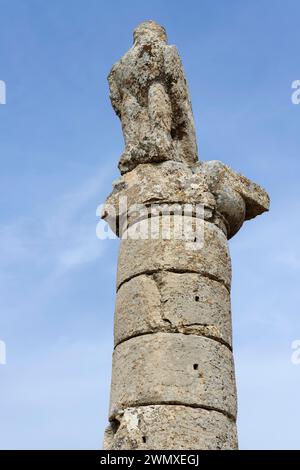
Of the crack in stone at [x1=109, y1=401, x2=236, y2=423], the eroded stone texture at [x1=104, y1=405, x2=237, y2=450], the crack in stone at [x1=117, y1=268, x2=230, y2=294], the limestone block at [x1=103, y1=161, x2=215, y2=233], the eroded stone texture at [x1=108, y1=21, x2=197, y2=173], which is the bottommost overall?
the eroded stone texture at [x1=104, y1=405, x2=237, y2=450]

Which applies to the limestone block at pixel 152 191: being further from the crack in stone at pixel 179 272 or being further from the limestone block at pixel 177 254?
the crack in stone at pixel 179 272

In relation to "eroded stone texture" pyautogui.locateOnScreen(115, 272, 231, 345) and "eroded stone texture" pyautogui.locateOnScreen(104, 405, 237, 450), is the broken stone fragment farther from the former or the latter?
"eroded stone texture" pyautogui.locateOnScreen(104, 405, 237, 450)

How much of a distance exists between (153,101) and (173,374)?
3.06 m

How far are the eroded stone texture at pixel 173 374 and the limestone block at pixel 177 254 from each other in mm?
684

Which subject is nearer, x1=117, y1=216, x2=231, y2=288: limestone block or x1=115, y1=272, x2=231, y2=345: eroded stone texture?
x1=115, y1=272, x2=231, y2=345: eroded stone texture

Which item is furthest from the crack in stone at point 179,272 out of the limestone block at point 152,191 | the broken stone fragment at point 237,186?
the broken stone fragment at point 237,186

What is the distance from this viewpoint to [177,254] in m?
6.64

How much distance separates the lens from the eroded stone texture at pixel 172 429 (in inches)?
226

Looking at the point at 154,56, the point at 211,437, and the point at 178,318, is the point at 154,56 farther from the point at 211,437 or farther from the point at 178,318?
the point at 211,437

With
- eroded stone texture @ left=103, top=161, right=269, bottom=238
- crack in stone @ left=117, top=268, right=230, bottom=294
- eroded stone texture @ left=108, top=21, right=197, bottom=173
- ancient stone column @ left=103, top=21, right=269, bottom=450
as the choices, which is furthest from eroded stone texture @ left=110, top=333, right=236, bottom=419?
eroded stone texture @ left=108, top=21, right=197, bottom=173

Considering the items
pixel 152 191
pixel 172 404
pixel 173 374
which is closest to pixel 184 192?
pixel 152 191

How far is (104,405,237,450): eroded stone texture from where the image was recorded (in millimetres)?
5746

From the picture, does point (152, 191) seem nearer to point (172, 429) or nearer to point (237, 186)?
point (237, 186)
